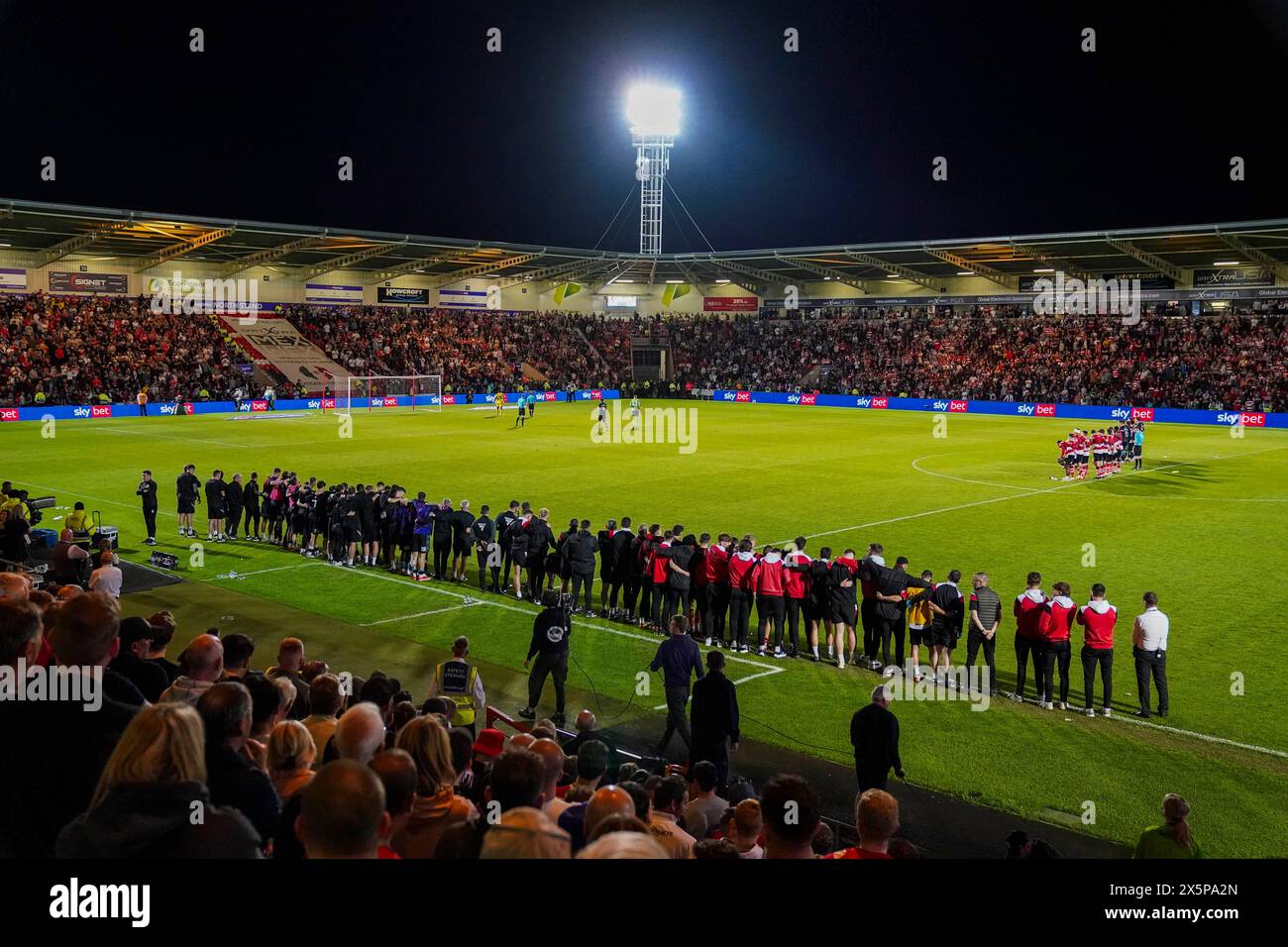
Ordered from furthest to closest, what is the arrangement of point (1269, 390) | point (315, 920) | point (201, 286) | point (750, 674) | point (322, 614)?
point (201, 286)
point (1269, 390)
point (322, 614)
point (750, 674)
point (315, 920)

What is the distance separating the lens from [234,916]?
3039mm

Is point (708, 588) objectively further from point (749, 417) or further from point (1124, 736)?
point (749, 417)

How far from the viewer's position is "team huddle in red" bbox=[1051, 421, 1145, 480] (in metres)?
31.4

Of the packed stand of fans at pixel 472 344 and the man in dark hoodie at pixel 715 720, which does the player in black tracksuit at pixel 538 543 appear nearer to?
the man in dark hoodie at pixel 715 720

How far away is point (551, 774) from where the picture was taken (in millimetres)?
5574

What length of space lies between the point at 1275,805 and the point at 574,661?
8.03m

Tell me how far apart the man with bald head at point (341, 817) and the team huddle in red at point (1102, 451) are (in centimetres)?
3118

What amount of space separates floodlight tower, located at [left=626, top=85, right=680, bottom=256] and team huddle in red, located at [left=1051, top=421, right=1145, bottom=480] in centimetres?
4542

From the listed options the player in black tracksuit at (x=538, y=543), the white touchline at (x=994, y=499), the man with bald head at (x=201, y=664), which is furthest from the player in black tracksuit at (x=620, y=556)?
the man with bald head at (x=201, y=664)

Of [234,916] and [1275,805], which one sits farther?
[1275,805]

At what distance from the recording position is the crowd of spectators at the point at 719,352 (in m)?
54.0

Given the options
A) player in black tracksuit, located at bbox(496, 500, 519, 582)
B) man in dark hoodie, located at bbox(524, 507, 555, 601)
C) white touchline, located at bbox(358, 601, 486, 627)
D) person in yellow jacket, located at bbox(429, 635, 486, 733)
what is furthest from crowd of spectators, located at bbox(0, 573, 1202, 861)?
player in black tracksuit, located at bbox(496, 500, 519, 582)

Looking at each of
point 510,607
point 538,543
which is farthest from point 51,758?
point 538,543

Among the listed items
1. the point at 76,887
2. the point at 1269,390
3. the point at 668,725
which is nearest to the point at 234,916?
the point at 76,887
